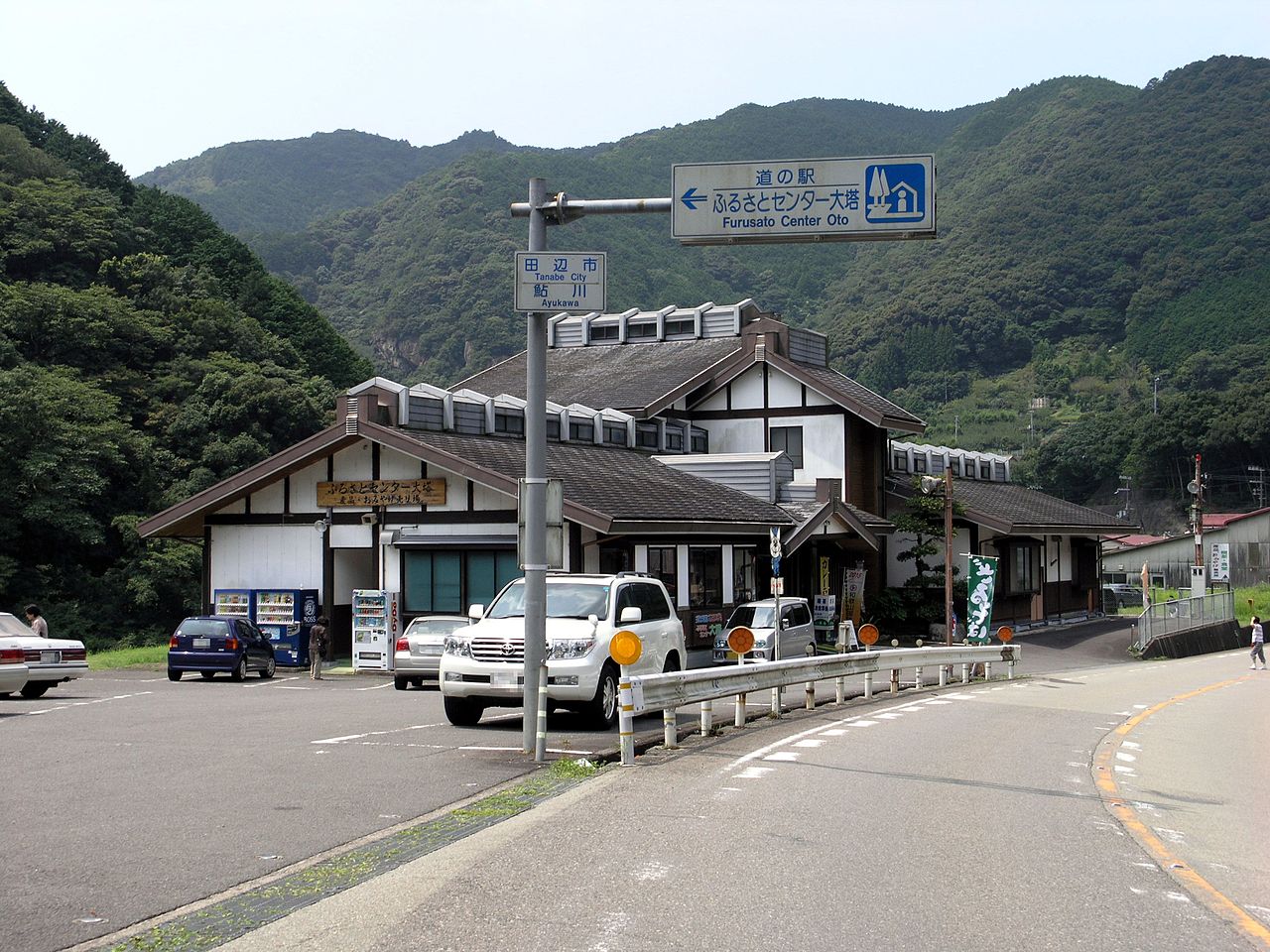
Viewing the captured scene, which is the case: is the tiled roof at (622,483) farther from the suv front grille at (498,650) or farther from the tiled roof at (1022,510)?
the suv front grille at (498,650)

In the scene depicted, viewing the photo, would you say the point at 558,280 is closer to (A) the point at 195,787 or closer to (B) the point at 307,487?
(A) the point at 195,787

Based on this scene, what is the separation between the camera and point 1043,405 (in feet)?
406


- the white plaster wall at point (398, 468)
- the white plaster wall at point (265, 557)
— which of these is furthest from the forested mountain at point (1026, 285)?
the white plaster wall at point (398, 468)

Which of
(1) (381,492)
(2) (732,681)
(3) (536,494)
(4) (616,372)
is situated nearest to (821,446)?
(4) (616,372)

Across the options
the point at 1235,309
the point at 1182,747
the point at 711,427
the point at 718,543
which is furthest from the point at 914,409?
the point at 1182,747

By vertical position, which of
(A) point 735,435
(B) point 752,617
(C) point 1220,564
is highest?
(A) point 735,435

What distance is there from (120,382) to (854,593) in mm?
35944

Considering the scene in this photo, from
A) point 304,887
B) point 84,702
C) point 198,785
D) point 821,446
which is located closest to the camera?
point 304,887

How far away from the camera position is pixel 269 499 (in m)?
33.7

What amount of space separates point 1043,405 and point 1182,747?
111 m

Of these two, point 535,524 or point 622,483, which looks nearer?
point 535,524

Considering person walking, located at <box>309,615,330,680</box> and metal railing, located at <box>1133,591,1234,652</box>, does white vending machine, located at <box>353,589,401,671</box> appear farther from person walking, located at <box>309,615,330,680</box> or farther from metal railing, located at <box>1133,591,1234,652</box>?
metal railing, located at <box>1133,591,1234,652</box>

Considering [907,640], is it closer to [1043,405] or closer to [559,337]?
[559,337]

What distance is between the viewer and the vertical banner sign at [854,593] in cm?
4191
